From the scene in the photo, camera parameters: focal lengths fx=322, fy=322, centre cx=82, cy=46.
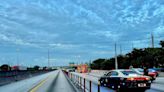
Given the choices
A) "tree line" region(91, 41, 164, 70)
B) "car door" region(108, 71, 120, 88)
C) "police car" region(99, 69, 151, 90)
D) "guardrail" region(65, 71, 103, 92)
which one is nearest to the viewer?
"guardrail" region(65, 71, 103, 92)

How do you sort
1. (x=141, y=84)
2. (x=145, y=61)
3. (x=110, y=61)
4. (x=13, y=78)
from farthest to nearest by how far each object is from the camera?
(x=110, y=61) < (x=145, y=61) < (x=13, y=78) < (x=141, y=84)

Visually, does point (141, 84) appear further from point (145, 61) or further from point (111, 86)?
point (145, 61)

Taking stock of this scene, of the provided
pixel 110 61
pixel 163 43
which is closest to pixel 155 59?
pixel 163 43

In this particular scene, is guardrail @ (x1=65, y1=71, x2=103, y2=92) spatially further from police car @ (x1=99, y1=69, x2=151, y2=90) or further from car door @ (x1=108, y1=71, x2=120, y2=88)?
police car @ (x1=99, y1=69, x2=151, y2=90)

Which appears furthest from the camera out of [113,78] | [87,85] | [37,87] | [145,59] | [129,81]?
[145,59]

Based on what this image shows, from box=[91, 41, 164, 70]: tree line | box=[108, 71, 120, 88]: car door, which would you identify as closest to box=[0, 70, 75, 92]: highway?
box=[108, 71, 120, 88]: car door

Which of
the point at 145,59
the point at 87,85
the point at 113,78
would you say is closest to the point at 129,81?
the point at 113,78

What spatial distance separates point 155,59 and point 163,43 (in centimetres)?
501

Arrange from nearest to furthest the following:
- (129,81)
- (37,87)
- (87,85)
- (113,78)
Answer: (129,81) < (113,78) < (87,85) < (37,87)

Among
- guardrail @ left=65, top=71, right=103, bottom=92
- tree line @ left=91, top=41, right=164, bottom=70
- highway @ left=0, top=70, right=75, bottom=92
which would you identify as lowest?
highway @ left=0, top=70, right=75, bottom=92

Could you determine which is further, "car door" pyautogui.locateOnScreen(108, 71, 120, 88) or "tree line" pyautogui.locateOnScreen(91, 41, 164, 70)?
"tree line" pyautogui.locateOnScreen(91, 41, 164, 70)

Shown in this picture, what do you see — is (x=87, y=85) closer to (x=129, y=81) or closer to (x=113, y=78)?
(x=113, y=78)

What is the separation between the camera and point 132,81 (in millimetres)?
22641

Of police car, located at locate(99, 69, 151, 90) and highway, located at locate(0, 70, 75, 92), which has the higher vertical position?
police car, located at locate(99, 69, 151, 90)
